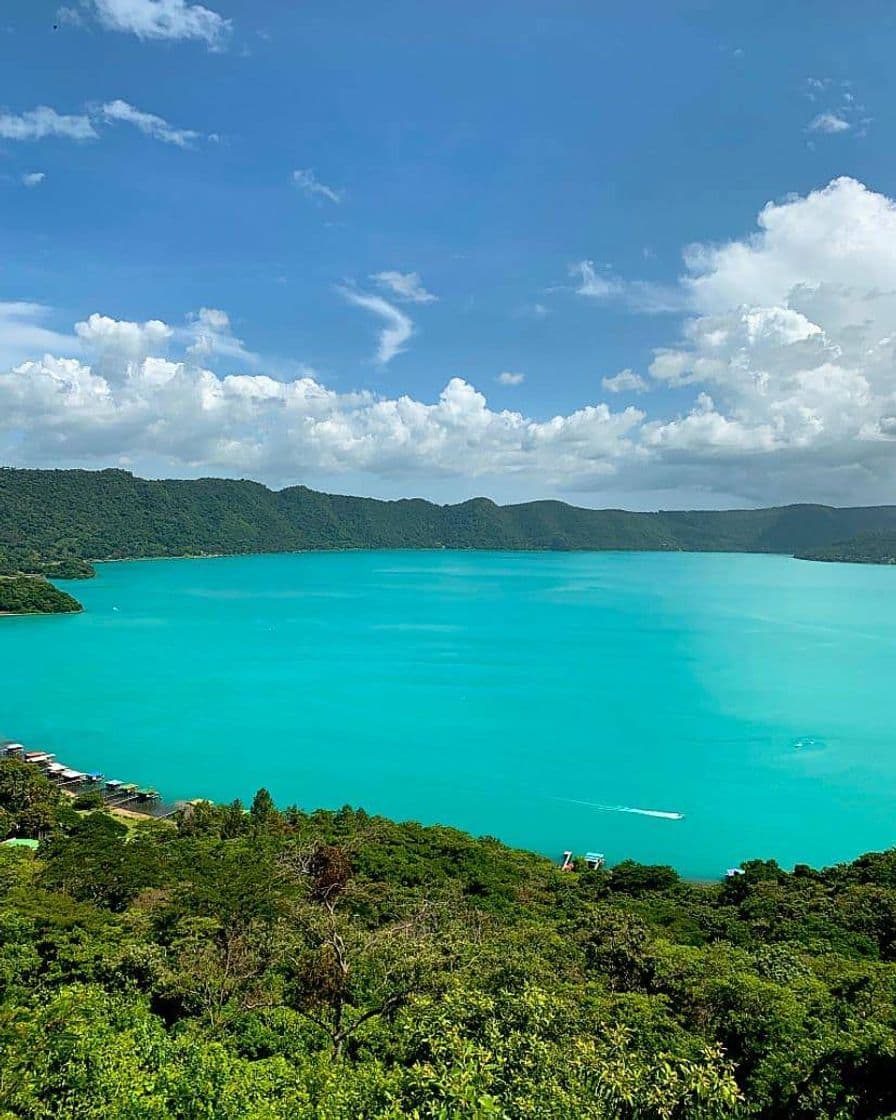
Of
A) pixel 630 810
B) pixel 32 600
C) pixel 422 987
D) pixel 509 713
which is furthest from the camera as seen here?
pixel 32 600

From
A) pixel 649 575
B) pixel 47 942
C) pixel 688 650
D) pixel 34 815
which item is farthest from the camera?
pixel 649 575

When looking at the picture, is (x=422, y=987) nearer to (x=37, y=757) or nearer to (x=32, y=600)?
(x=37, y=757)

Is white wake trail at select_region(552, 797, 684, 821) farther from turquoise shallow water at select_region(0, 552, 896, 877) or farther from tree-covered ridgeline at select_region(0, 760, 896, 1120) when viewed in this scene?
tree-covered ridgeline at select_region(0, 760, 896, 1120)

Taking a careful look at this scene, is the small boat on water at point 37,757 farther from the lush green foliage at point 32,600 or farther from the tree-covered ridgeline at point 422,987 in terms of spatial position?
the lush green foliage at point 32,600

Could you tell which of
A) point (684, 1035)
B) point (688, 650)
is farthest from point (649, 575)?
point (684, 1035)

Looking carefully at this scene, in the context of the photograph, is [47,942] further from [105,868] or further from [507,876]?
[507,876]

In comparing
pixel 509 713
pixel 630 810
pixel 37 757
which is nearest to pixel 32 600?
pixel 37 757

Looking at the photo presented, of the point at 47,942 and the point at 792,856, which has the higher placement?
the point at 47,942

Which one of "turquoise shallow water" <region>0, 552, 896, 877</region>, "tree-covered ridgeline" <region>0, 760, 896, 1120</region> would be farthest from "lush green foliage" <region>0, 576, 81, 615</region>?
"tree-covered ridgeline" <region>0, 760, 896, 1120</region>

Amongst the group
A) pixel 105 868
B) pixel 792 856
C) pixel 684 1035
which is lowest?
pixel 792 856
